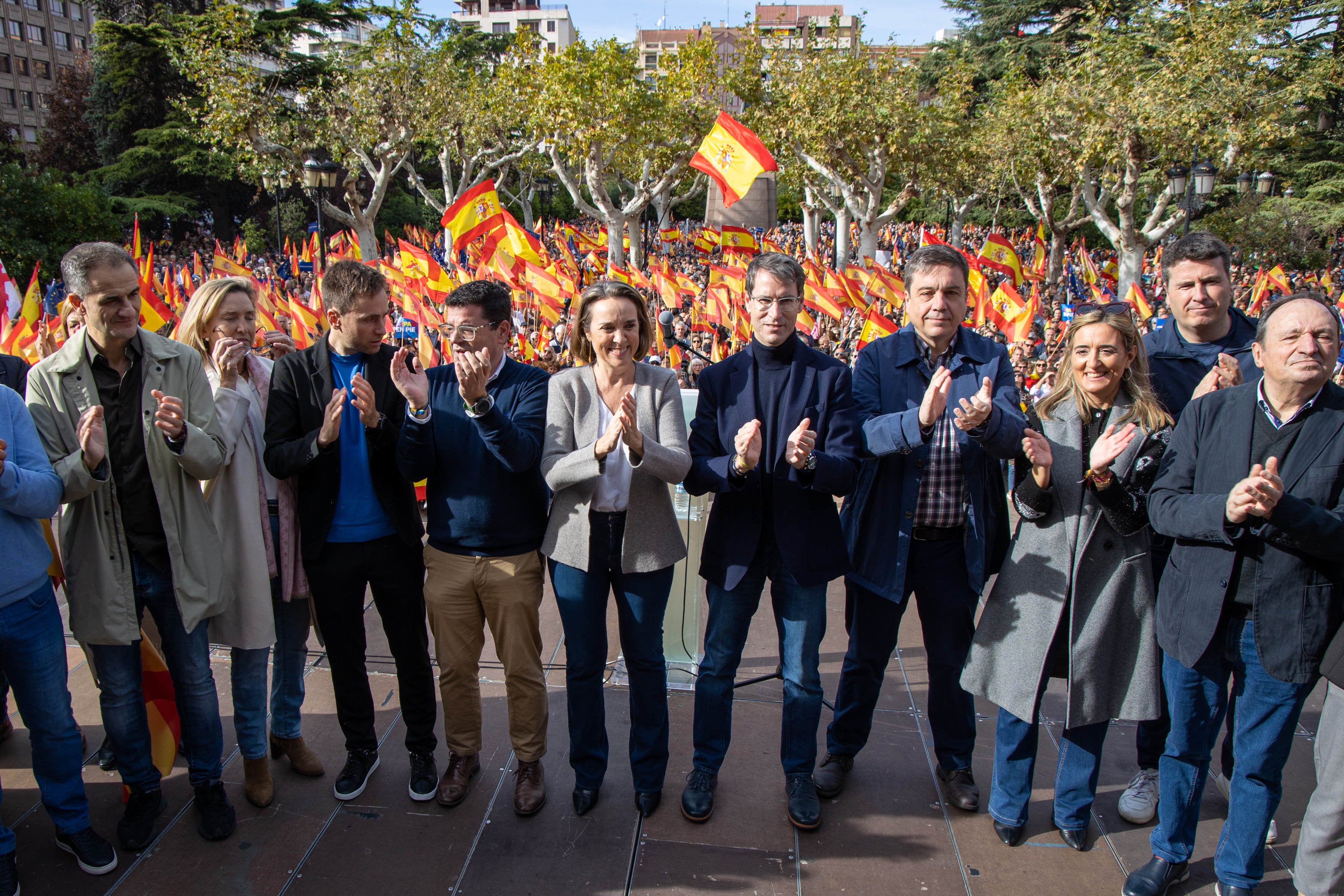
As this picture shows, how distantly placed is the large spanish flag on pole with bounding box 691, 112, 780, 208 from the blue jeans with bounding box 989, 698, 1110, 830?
3.87 meters

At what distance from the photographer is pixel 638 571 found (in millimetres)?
2748

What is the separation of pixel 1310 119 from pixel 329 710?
3443cm

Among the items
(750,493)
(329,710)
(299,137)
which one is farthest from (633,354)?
(299,137)

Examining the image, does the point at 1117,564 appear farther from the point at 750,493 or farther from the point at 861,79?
the point at 861,79

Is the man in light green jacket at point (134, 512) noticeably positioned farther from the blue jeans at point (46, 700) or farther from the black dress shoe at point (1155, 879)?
the black dress shoe at point (1155, 879)

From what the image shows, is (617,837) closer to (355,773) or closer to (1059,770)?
(355,773)

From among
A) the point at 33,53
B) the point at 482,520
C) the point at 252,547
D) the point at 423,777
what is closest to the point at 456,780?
the point at 423,777

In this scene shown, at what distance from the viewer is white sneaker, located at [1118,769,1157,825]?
293 centimetres

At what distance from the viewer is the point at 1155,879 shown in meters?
2.56

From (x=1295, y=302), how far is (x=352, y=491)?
2838 millimetres

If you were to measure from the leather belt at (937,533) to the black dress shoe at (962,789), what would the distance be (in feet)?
2.86

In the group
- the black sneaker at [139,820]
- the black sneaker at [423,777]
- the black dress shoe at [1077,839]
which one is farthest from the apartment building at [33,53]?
the black dress shoe at [1077,839]

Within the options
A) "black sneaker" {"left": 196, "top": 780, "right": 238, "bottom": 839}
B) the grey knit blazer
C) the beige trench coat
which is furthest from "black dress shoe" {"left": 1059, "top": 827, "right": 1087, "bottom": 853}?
the beige trench coat

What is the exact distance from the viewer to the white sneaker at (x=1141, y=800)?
2.93 m
